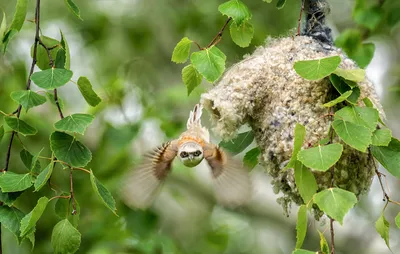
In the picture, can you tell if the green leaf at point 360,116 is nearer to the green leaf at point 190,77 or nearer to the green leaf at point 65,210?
the green leaf at point 190,77

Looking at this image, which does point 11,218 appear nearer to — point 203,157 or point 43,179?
point 43,179

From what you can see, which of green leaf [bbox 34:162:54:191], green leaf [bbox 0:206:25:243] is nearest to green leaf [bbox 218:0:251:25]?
green leaf [bbox 34:162:54:191]

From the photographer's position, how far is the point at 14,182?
4.06ft

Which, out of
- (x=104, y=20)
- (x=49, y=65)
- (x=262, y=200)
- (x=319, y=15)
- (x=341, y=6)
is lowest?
(x=49, y=65)

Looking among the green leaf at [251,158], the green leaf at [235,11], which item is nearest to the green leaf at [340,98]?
the green leaf at [235,11]

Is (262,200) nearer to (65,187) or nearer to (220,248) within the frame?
(220,248)

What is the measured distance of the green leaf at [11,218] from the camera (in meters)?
1.27

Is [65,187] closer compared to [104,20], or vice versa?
[65,187]

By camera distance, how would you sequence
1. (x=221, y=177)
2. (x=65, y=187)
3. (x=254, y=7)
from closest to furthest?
1. (x=221, y=177)
2. (x=65, y=187)
3. (x=254, y=7)

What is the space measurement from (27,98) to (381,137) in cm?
64

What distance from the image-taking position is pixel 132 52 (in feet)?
13.1

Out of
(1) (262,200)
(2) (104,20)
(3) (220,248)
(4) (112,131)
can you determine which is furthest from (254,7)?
(4) (112,131)

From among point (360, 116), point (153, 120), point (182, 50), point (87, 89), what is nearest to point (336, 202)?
point (360, 116)

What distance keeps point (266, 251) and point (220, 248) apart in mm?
1301
